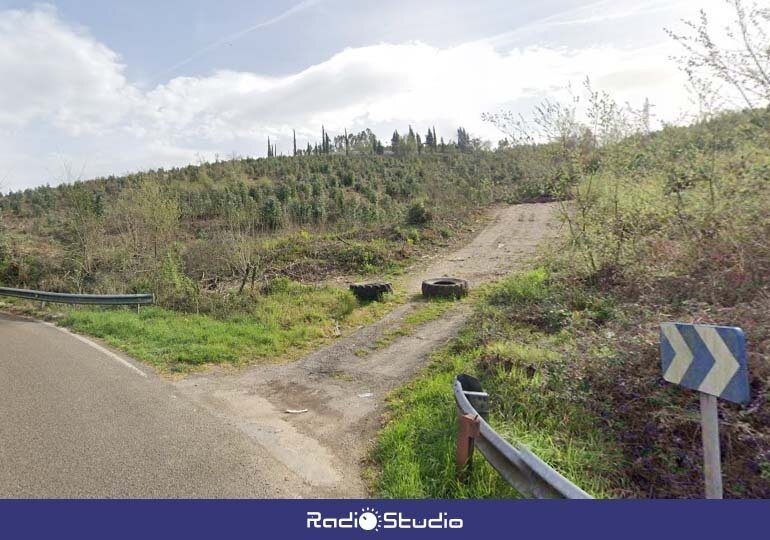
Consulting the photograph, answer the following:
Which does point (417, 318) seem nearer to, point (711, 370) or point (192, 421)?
point (192, 421)

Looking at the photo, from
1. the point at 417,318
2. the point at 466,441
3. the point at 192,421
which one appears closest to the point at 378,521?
the point at 466,441

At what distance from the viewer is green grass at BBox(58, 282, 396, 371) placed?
7.69m

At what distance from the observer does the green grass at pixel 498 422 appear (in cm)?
355

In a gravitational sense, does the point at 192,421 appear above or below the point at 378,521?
below

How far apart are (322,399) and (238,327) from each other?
389 cm

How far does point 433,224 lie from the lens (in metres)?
20.2

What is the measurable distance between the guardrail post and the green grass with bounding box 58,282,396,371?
15.5 feet

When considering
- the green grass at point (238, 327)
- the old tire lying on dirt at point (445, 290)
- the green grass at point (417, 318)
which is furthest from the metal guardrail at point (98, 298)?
the old tire lying on dirt at point (445, 290)

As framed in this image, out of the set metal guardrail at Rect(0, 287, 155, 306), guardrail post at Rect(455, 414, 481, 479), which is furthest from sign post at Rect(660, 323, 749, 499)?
metal guardrail at Rect(0, 287, 155, 306)

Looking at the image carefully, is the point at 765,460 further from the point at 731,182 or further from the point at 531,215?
the point at 531,215

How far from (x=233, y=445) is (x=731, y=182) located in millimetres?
7520

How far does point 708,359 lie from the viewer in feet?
9.26

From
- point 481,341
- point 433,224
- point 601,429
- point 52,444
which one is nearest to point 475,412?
point 601,429

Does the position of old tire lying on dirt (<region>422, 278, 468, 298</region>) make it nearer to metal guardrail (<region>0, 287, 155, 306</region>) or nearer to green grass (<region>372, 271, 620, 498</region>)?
green grass (<region>372, 271, 620, 498</region>)
